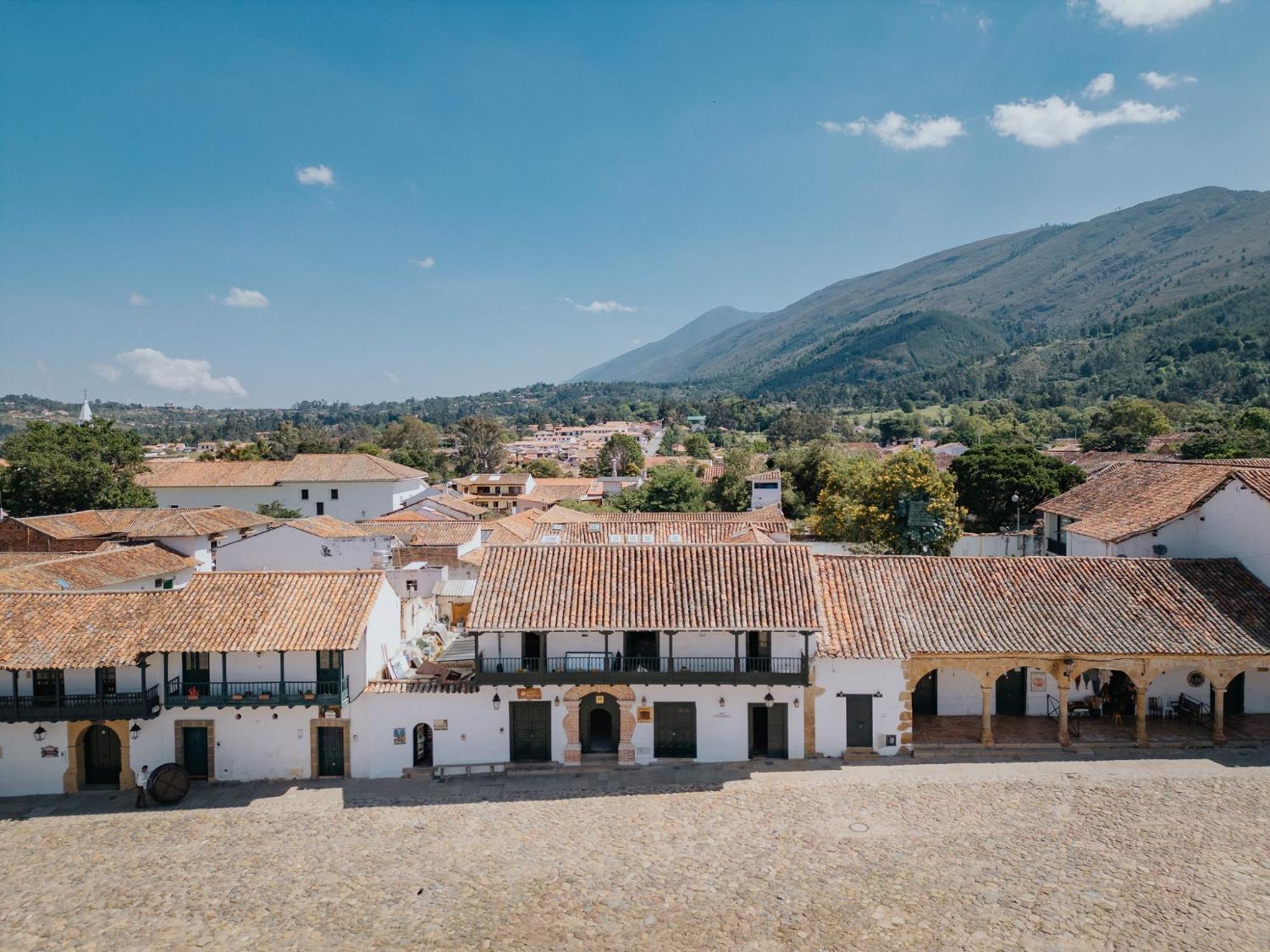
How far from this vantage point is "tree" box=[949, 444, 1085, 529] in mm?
45812

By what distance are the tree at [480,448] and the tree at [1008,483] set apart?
7192 centimetres

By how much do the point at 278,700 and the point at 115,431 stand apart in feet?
160

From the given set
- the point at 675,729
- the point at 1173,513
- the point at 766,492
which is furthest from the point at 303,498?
the point at 1173,513

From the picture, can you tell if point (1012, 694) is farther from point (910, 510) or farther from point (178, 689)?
point (178, 689)

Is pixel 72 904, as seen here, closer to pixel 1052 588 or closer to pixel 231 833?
pixel 231 833

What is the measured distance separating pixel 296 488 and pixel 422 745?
168 ft

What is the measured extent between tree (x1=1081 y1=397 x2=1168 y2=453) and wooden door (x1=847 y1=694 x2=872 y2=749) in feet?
248

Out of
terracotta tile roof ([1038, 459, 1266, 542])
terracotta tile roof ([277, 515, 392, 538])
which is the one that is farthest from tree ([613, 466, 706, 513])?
terracotta tile roof ([1038, 459, 1266, 542])

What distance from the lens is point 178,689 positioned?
64.1 feet

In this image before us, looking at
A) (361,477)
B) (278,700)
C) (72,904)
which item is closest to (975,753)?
(278,700)

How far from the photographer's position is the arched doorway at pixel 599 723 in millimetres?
20500

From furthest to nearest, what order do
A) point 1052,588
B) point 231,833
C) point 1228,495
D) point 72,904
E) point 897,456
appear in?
point 897,456, point 1228,495, point 1052,588, point 231,833, point 72,904

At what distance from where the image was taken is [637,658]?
19.9 m

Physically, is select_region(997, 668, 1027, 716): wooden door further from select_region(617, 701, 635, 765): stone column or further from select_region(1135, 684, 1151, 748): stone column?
select_region(617, 701, 635, 765): stone column
